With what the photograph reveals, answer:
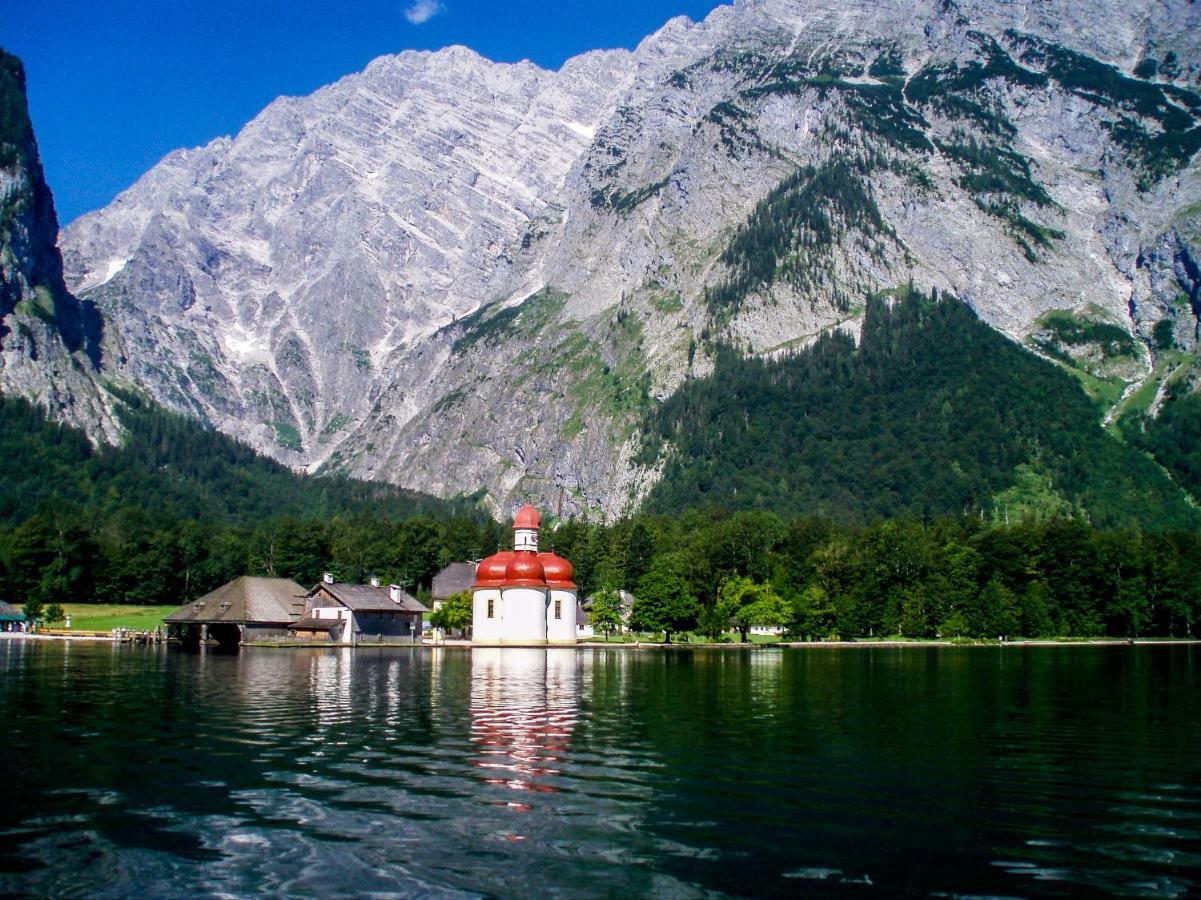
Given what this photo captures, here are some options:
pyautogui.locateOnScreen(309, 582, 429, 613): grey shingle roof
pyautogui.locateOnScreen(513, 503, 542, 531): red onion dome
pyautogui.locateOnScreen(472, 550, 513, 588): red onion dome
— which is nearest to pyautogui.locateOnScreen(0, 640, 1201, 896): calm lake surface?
pyautogui.locateOnScreen(309, 582, 429, 613): grey shingle roof

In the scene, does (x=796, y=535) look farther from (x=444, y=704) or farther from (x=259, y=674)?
(x=444, y=704)

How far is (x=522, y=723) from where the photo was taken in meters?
43.5

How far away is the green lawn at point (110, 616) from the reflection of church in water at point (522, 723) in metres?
76.5

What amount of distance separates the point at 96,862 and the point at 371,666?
64686 millimetres

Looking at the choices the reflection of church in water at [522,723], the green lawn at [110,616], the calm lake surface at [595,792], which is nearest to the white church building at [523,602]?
the green lawn at [110,616]

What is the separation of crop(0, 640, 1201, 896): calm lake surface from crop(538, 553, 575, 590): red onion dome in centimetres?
7706

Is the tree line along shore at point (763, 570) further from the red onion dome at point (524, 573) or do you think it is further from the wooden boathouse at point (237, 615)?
the wooden boathouse at point (237, 615)

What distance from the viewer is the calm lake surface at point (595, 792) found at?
20.6 meters

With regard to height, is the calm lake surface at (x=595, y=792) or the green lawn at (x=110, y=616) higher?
the calm lake surface at (x=595, y=792)

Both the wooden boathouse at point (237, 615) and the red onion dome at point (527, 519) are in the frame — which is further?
the red onion dome at point (527, 519)

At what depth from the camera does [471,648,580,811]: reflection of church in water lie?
30.8 m

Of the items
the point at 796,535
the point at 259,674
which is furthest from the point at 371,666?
the point at 796,535

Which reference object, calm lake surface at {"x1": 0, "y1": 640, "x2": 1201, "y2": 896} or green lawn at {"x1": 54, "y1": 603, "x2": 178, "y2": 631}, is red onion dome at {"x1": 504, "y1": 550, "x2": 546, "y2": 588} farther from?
calm lake surface at {"x1": 0, "y1": 640, "x2": 1201, "y2": 896}

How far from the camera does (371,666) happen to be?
278 ft
